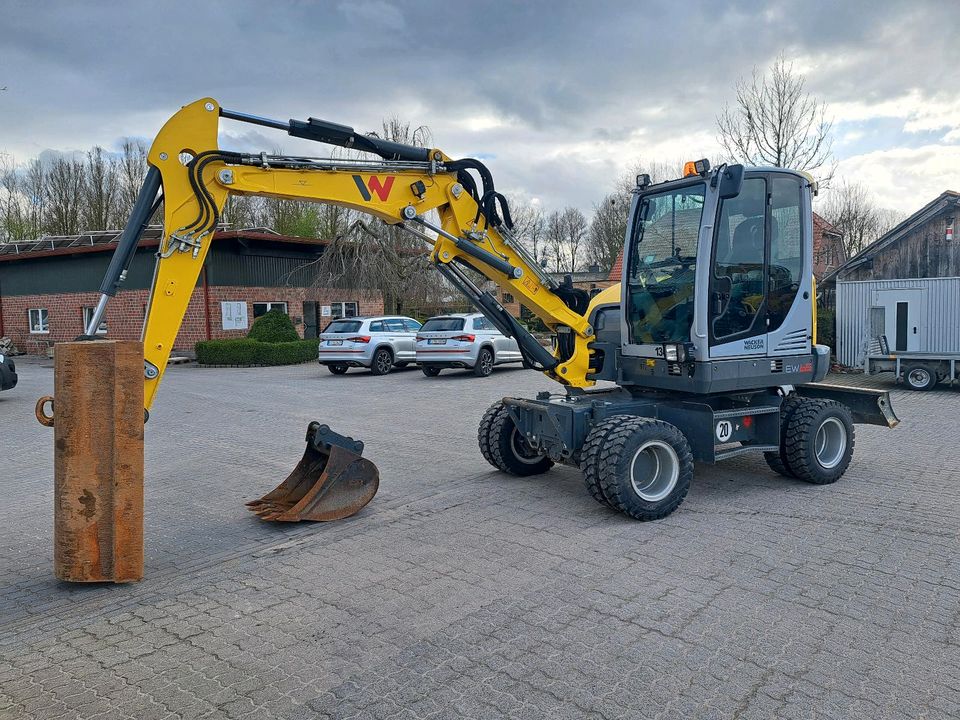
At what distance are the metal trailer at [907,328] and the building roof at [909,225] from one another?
8.68 ft

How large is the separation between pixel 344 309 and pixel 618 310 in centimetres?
2370

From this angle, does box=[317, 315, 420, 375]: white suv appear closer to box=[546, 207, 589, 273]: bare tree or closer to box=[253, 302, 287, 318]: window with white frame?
box=[253, 302, 287, 318]: window with white frame

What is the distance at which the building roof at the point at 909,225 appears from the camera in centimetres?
1875

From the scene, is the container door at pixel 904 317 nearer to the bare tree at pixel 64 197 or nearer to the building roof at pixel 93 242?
the building roof at pixel 93 242

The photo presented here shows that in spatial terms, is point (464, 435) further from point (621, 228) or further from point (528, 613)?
point (621, 228)

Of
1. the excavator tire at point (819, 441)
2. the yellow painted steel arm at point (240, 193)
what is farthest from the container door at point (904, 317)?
the yellow painted steel arm at point (240, 193)

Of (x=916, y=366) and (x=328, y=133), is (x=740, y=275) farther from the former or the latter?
(x=916, y=366)

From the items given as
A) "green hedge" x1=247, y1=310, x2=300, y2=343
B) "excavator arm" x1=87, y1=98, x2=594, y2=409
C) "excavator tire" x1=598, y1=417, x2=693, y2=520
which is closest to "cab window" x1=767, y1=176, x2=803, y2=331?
"excavator tire" x1=598, y1=417, x2=693, y2=520

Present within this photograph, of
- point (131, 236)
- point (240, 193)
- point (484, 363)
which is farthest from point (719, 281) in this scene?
point (484, 363)

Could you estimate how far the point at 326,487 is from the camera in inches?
255

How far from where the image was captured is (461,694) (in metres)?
3.59

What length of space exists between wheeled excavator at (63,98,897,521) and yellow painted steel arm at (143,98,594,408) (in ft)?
0.04

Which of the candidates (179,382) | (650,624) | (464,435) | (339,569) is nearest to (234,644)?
(339,569)

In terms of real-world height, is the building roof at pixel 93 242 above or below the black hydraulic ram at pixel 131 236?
above
